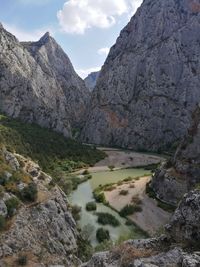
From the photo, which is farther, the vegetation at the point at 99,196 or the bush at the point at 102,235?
the vegetation at the point at 99,196

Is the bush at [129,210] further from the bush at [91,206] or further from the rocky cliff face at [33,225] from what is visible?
the rocky cliff face at [33,225]

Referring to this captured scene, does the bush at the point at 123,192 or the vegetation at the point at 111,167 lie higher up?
the vegetation at the point at 111,167

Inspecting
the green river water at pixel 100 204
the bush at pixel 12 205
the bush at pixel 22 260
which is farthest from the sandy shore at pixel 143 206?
the bush at pixel 22 260

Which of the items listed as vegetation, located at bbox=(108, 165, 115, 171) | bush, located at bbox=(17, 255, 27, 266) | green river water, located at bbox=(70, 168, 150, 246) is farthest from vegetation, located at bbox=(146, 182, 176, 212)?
vegetation, located at bbox=(108, 165, 115, 171)

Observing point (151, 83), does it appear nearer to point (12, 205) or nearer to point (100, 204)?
point (100, 204)

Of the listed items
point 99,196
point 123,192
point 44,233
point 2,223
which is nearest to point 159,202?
point 123,192
